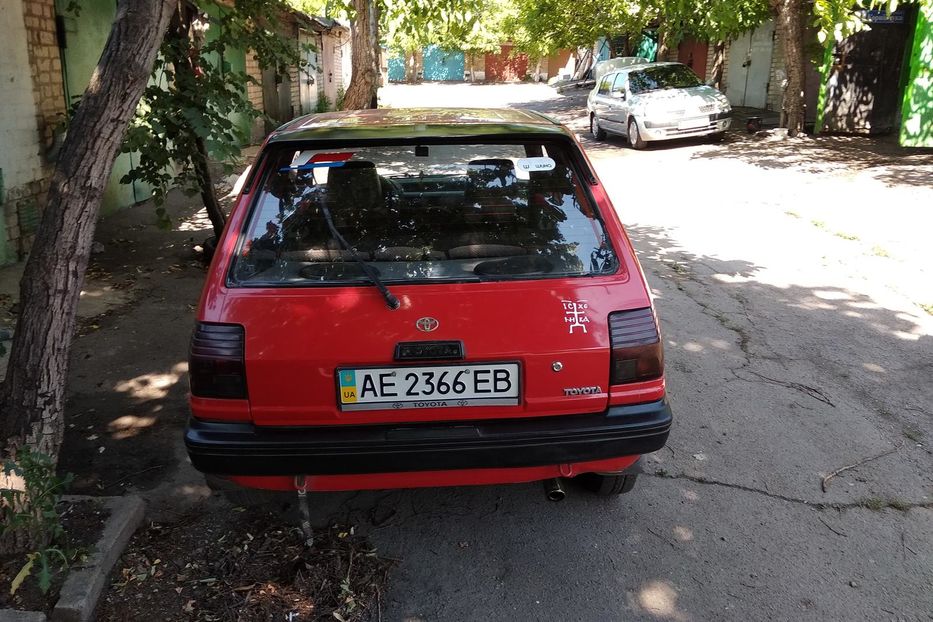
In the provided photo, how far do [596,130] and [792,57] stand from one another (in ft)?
17.2

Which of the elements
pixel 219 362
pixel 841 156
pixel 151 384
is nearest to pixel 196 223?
pixel 151 384

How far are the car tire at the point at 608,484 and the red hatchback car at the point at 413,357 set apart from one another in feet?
1.20

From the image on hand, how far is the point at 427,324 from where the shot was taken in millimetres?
2674

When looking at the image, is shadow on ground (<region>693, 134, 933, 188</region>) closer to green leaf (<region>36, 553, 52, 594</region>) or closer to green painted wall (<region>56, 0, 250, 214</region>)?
green painted wall (<region>56, 0, 250, 214</region>)

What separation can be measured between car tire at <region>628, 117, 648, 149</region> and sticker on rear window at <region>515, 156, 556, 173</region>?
536 inches

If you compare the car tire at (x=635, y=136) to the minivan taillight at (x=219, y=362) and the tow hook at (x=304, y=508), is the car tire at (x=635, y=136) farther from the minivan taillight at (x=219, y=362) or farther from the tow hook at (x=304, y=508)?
the minivan taillight at (x=219, y=362)

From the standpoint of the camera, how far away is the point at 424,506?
3477mm

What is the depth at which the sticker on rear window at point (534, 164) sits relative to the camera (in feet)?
10.2

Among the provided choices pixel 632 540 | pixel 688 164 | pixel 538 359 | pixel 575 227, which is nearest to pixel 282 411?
pixel 538 359

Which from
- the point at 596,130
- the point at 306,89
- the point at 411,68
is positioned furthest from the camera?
the point at 411,68

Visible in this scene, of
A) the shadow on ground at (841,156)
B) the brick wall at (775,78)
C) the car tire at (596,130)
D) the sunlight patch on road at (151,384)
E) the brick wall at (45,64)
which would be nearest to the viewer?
the sunlight patch on road at (151,384)

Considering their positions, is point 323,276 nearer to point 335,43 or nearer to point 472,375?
point 472,375

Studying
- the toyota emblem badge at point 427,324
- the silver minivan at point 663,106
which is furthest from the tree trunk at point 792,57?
the toyota emblem badge at point 427,324

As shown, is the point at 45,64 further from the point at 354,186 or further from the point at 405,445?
the point at 405,445
